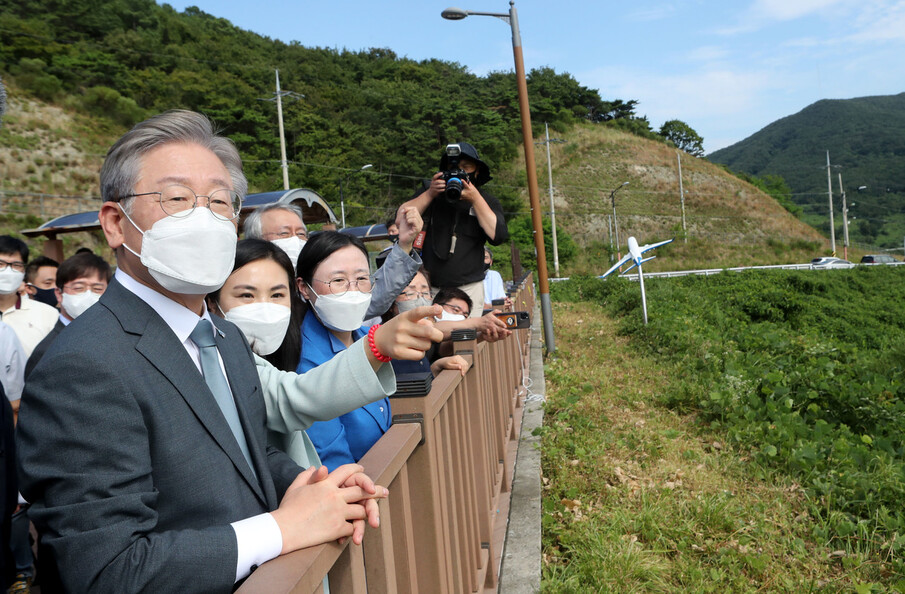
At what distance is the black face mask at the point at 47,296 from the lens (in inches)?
224

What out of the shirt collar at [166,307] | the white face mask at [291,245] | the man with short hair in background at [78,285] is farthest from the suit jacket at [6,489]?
the man with short hair in background at [78,285]

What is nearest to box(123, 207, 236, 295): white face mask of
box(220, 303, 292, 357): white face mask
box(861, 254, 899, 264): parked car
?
box(220, 303, 292, 357): white face mask

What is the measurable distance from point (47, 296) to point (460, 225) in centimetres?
400

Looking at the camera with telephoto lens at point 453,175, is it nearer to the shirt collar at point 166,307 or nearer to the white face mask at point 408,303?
the white face mask at point 408,303

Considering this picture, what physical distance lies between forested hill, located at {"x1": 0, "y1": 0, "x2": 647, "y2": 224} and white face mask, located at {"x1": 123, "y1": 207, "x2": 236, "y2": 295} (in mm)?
49683

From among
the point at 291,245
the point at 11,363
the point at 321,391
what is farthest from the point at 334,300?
the point at 11,363

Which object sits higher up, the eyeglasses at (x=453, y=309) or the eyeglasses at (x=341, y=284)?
the eyeglasses at (x=341, y=284)

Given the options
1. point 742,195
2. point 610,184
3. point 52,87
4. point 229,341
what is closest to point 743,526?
point 229,341

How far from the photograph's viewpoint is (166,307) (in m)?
1.34

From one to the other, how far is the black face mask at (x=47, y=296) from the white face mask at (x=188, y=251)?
5.21 meters

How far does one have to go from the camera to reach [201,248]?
139 centimetres

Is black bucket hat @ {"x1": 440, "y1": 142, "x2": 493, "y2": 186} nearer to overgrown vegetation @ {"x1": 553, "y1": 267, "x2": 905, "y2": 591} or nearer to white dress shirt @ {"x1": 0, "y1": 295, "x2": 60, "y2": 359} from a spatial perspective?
overgrown vegetation @ {"x1": 553, "y1": 267, "x2": 905, "y2": 591}

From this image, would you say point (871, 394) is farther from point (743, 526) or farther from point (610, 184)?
point (610, 184)

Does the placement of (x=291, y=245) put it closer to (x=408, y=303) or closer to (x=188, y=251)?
(x=408, y=303)
